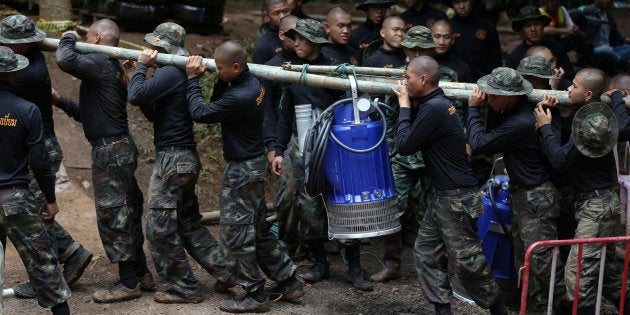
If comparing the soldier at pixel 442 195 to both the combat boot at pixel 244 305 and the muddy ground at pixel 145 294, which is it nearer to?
the muddy ground at pixel 145 294

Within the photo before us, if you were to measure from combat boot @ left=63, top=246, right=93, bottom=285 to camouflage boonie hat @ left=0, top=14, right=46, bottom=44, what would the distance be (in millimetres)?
1864

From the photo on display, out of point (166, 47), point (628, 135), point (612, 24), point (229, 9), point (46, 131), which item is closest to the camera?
point (628, 135)

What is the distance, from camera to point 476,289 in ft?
23.4

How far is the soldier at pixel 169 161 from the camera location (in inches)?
285

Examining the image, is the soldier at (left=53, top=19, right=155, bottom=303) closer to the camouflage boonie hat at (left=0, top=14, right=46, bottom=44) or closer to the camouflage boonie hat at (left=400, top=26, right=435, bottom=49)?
the camouflage boonie hat at (left=0, top=14, right=46, bottom=44)

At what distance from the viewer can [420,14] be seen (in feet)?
34.1

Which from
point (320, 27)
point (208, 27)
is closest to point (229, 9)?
point (208, 27)

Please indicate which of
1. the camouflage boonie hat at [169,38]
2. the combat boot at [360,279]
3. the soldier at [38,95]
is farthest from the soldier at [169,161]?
the combat boot at [360,279]

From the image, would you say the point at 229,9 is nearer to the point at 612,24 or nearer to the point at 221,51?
the point at 612,24

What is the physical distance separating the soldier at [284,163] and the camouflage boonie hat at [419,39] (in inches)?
41.5

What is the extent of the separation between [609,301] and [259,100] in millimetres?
3589

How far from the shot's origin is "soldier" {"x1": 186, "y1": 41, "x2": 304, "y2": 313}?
7.12 metres

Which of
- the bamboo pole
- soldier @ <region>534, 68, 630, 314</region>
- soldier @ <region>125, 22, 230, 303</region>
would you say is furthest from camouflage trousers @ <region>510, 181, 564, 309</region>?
soldier @ <region>125, 22, 230, 303</region>

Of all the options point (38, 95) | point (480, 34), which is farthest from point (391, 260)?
point (38, 95)
